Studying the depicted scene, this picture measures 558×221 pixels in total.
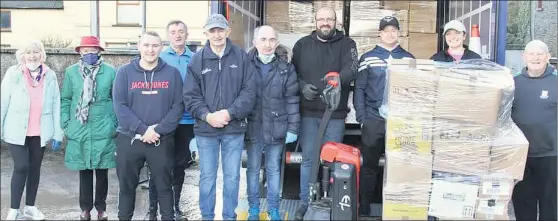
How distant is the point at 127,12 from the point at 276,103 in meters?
19.3

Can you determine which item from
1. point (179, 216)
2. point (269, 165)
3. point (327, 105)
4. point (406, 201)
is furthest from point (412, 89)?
point (179, 216)

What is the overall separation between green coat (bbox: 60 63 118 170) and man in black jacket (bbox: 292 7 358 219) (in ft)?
5.03

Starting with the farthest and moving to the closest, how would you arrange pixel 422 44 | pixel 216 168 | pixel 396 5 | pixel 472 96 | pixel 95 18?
1. pixel 95 18
2. pixel 396 5
3. pixel 422 44
4. pixel 216 168
5. pixel 472 96

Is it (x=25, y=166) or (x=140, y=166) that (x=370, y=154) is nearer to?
(x=140, y=166)

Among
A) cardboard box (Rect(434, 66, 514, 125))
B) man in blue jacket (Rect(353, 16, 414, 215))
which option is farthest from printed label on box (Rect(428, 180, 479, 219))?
man in blue jacket (Rect(353, 16, 414, 215))

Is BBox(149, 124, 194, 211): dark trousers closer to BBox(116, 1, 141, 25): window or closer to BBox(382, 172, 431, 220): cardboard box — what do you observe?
BBox(382, 172, 431, 220): cardboard box

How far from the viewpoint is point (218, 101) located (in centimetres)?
407

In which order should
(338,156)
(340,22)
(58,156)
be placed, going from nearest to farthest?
(338,156) → (58,156) → (340,22)

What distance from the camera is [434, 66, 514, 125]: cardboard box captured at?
350cm

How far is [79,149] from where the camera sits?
435cm

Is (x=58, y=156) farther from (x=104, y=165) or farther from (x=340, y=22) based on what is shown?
(x=340, y=22)

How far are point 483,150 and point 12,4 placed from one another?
23.3 metres

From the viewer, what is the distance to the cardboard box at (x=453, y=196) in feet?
11.7

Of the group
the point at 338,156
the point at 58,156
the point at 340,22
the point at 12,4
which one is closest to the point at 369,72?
the point at 338,156
